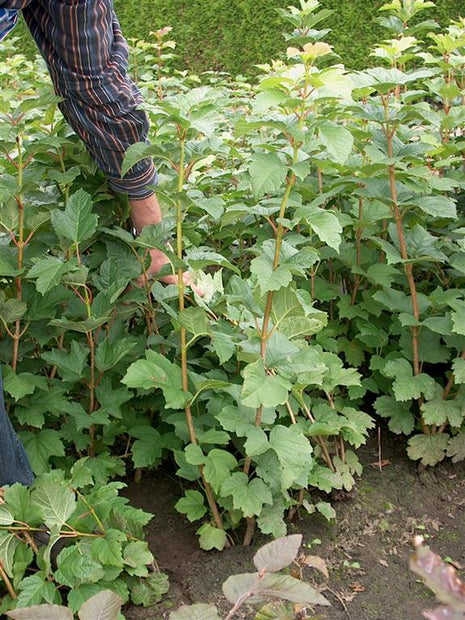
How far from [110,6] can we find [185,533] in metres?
1.55

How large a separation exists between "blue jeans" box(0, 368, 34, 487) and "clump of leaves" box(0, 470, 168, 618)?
0.06 metres

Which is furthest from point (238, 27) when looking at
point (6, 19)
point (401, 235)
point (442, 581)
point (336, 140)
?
point (442, 581)

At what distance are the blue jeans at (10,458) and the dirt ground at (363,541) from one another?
444 mm

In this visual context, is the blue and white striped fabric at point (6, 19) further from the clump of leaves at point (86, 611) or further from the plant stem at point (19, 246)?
the clump of leaves at point (86, 611)

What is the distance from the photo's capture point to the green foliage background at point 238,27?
8.20 metres

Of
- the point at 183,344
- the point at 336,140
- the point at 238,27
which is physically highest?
the point at 336,140

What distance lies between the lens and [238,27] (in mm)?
9086

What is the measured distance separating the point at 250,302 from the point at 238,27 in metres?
8.11

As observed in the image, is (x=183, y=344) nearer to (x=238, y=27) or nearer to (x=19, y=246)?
(x=19, y=246)

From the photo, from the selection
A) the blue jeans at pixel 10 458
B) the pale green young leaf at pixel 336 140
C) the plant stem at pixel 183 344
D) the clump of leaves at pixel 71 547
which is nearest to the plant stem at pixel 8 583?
the clump of leaves at pixel 71 547

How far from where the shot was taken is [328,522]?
216 cm

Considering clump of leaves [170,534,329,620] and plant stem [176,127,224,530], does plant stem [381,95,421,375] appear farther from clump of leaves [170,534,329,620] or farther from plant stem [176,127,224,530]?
clump of leaves [170,534,329,620]

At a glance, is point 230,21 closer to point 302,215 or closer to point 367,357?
point 367,357

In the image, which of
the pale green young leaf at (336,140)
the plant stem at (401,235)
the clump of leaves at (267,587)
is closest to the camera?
the clump of leaves at (267,587)
